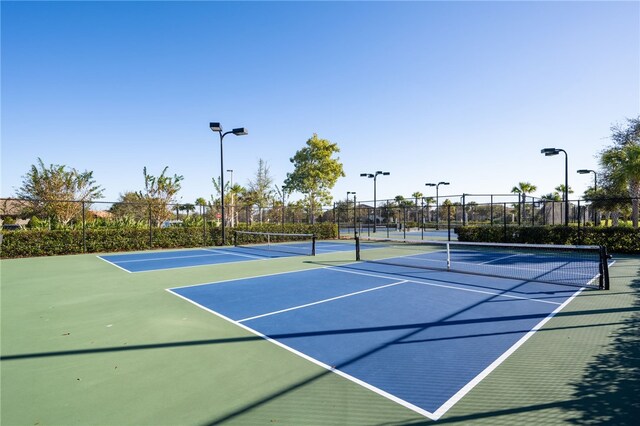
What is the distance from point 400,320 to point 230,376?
3246mm

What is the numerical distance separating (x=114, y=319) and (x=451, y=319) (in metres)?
6.26

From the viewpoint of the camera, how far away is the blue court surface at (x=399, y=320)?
4.01 metres

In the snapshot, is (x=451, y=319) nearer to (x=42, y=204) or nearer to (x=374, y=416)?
(x=374, y=416)

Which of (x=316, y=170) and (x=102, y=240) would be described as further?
(x=316, y=170)

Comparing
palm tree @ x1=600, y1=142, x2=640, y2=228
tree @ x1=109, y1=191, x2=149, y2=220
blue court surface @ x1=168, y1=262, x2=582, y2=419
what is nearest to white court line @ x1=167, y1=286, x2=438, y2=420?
blue court surface @ x1=168, y1=262, x2=582, y2=419

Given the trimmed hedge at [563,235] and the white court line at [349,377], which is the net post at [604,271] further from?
the trimmed hedge at [563,235]

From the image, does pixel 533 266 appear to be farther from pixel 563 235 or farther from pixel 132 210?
pixel 132 210

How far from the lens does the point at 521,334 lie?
536 centimetres

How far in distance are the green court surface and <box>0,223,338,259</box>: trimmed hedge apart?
39.9 ft

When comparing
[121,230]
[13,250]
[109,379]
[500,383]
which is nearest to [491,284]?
[500,383]

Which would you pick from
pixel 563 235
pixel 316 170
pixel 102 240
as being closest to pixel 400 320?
pixel 563 235

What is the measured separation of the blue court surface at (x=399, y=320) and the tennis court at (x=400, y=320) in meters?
0.02

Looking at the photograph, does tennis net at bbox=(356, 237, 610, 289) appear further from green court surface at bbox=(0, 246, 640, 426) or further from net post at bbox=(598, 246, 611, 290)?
green court surface at bbox=(0, 246, 640, 426)

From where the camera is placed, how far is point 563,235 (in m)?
18.4
